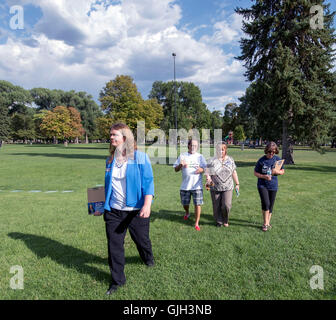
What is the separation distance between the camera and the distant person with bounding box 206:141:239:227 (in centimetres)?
536

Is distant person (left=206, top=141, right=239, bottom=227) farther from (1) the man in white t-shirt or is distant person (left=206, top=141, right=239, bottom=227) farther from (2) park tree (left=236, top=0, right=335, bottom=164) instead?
(2) park tree (left=236, top=0, right=335, bottom=164)

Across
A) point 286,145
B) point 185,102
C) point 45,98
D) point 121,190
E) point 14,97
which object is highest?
point 45,98

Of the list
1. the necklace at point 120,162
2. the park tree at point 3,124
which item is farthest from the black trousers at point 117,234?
the park tree at point 3,124

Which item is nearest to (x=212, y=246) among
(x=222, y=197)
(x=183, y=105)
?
(x=222, y=197)

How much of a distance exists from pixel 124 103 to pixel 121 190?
2804cm

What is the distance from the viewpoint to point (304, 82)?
1817 cm

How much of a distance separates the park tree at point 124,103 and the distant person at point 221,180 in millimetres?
24717

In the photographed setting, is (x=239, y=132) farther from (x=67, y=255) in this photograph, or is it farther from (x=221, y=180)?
(x=67, y=255)

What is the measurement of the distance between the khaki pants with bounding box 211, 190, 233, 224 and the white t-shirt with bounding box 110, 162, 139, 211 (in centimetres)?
290

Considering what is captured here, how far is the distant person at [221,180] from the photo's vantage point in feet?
17.6

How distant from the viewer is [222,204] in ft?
17.7

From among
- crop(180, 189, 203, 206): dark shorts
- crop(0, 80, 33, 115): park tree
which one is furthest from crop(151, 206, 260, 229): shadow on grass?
crop(0, 80, 33, 115): park tree

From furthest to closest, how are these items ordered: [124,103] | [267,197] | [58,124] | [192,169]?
[58,124] → [124,103] → [192,169] → [267,197]

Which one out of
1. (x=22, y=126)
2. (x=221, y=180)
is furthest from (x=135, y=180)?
(x=22, y=126)
